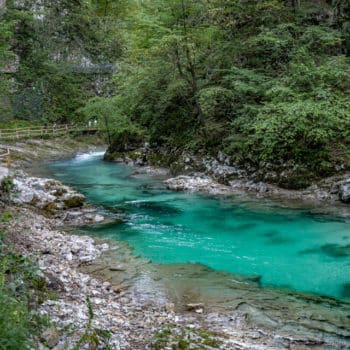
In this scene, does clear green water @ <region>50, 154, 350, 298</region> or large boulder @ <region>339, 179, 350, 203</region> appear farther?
large boulder @ <region>339, 179, 350, 203</region>

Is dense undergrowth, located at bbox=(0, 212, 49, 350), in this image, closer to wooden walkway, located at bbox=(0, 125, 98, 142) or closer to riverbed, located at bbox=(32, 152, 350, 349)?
riverbed, located at bbox=(32, 152, 350, 349)

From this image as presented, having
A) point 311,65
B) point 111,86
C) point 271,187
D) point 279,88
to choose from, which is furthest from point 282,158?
point 111,86

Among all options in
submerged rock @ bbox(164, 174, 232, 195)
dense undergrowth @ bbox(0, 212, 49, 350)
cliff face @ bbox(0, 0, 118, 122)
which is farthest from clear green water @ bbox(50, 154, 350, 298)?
cliff face @ bbox(0, 0, 118, 122)

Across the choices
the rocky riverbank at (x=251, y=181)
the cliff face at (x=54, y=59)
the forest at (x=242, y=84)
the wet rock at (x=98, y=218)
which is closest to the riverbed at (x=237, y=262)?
the wet rock at (x=98, y=218)

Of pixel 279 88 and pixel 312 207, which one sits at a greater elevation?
pixel 279 88

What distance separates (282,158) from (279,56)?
5.83 m

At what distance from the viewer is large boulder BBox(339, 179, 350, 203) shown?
14789 mm

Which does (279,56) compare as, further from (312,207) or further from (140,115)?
(140,115)

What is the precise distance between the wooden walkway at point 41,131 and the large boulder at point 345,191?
89.3 feet

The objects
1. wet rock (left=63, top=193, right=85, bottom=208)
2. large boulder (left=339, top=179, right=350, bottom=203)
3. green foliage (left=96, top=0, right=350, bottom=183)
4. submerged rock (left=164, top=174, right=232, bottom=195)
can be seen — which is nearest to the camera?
large boulder (left=339, top=179, right=350, bottom=203)

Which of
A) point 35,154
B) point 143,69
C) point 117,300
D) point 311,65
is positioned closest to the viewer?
point 117,300

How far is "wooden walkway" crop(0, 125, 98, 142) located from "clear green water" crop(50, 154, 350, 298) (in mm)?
19722

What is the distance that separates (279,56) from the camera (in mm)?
20562

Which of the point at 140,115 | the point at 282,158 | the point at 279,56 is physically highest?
the point at 279,56
